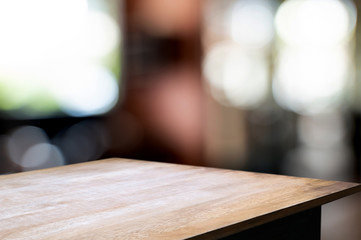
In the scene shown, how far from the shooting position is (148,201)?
3.57 ft

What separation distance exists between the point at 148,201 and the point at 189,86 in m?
2.25

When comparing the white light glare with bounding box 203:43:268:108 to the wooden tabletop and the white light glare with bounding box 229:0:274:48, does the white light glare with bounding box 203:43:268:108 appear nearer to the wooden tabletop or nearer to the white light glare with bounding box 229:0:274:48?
the white light glare with bounding box 229:0:274:48

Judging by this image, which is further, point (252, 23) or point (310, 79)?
point (252, 23)

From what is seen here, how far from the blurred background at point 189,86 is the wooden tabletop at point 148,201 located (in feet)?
4.49

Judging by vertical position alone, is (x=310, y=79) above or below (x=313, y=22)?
below

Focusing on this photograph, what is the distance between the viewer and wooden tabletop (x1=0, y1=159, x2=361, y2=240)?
34.3 inches

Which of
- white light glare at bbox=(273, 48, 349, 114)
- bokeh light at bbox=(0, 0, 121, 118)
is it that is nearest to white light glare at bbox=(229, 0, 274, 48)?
white light glare at bbox=(273, 48, 349, 114)

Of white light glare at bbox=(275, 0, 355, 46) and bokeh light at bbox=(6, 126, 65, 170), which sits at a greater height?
white light glare at bbox=(275, 0, 355, 46)

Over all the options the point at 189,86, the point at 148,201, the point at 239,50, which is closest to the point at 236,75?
the point at 239,50

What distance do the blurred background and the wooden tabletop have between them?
1368mm

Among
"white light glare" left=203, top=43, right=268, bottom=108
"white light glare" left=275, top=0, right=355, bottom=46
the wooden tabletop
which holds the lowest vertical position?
the wooden tabletop

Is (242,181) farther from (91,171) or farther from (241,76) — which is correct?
(241,76)

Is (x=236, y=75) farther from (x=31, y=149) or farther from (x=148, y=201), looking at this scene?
(x=148, y=201)

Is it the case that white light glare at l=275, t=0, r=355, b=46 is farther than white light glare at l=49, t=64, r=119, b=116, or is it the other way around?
white light glare at l=49, t=64, r=119, b=116
